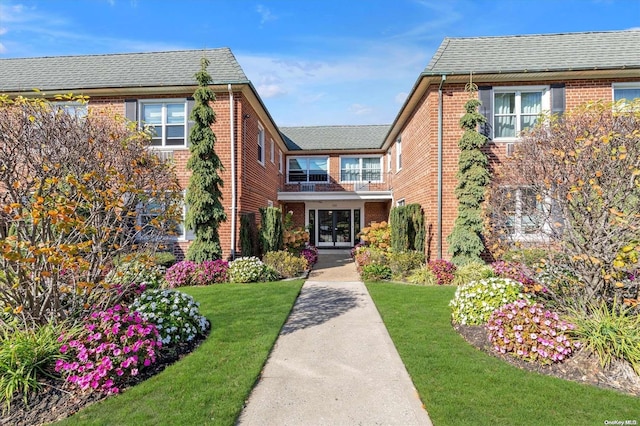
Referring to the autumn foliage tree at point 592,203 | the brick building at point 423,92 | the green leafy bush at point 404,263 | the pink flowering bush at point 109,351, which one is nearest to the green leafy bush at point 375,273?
the green leafy bush at point 404,263

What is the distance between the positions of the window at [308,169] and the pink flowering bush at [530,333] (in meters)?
15.7

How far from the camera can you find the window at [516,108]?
31.5 feet

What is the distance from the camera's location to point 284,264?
9562mm

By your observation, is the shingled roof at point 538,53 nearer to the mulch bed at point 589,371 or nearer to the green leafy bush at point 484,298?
the green leafy bush at point 484,298

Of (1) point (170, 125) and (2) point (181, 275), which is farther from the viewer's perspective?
(1) point (170, 125)

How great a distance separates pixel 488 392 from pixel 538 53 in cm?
1078

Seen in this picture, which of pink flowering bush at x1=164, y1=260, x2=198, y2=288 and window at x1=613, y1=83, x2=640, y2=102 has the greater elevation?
window at x1=613, y1=83, x2=640, y2=102

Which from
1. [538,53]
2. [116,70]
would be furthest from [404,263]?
[116,70]

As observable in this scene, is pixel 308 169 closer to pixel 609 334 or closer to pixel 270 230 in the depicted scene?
pixel 270 230

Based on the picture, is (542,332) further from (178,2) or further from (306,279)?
(178,2)

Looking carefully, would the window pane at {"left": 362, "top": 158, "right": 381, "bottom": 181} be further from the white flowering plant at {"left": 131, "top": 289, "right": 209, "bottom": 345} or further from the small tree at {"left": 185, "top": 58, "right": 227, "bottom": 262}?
the white flowering plant at {"left": 131, "top": 289, "right": 209, "bottom": 345}

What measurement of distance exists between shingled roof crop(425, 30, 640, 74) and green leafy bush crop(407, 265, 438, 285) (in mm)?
5770

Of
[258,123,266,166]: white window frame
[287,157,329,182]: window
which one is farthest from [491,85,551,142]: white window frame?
[287,157,329,182]: window

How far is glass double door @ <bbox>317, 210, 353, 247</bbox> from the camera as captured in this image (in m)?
19.5
